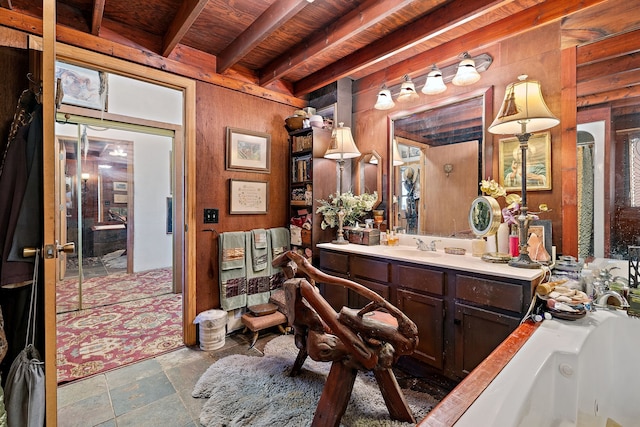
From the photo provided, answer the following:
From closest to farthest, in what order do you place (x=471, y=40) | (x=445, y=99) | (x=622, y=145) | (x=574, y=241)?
(x=622, y=145) → (x=574, y=241) → (x=471, y=40) → (x=445, y=99)

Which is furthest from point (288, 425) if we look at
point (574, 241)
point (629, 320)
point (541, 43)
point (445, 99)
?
point (541, 43)

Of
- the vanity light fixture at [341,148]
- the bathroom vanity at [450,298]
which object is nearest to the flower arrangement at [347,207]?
the vanity light fixture at [341,148]

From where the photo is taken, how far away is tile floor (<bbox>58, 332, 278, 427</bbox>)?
1.61m

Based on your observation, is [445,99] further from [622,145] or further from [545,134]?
[622,145]

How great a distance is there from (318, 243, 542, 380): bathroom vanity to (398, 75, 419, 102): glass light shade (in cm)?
136

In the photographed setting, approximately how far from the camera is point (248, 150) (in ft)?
9.35

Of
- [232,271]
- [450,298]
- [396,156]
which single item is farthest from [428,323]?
[232,271]

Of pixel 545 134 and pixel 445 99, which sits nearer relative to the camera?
pixel 545 134

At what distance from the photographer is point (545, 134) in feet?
6.16

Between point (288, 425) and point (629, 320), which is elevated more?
point (629, 320)

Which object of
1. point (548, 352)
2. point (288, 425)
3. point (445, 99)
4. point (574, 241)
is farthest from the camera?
point (445, 99)

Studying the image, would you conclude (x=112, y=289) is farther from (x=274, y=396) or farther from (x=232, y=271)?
(x=274, y=396)

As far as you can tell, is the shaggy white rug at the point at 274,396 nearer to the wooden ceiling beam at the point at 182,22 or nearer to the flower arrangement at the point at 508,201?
the flower arrangement at the point at 508,201

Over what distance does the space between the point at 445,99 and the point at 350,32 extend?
0.97 m
